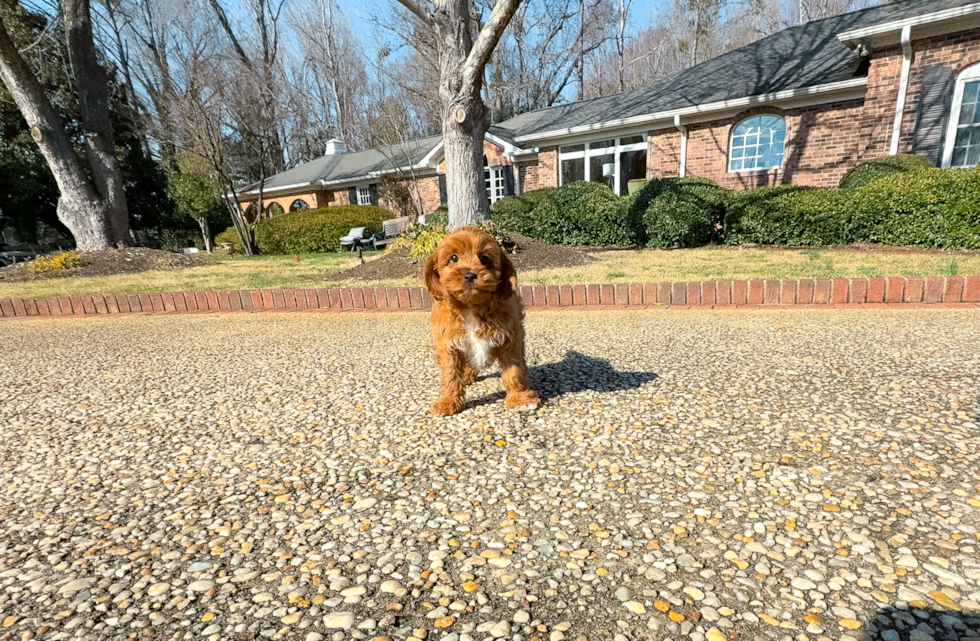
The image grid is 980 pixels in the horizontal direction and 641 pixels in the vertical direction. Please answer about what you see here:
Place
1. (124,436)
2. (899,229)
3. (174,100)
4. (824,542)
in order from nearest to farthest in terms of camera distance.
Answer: (824,542), (124,436), (899,229), (174,100)

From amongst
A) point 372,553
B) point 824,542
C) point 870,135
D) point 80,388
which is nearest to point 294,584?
point 372,553

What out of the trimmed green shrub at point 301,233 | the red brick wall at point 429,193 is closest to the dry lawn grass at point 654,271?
the trimmed green shrub at point 301,233

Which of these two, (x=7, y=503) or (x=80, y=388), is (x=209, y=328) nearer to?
(x=80, y=388)

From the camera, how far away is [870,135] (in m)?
11.0

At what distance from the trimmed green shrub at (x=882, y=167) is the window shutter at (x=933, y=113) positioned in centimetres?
92

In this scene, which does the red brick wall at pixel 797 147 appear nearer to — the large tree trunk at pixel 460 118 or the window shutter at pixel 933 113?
the window shutter at pixel 933 113

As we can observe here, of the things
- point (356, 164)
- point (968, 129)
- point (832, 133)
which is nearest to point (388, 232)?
point (356, 164)

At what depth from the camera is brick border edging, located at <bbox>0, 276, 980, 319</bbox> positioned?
4.52 metres

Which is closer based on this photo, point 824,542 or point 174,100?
point 824,542

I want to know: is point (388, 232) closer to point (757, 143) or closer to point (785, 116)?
point (757, 143)

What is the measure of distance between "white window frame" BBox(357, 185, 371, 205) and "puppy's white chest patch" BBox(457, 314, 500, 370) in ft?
74.0

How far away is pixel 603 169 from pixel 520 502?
632 inches

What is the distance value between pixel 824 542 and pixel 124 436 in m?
3.39

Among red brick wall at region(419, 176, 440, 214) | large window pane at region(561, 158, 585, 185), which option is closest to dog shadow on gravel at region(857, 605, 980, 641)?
large window pane at region(561, 158, 585, 185)
